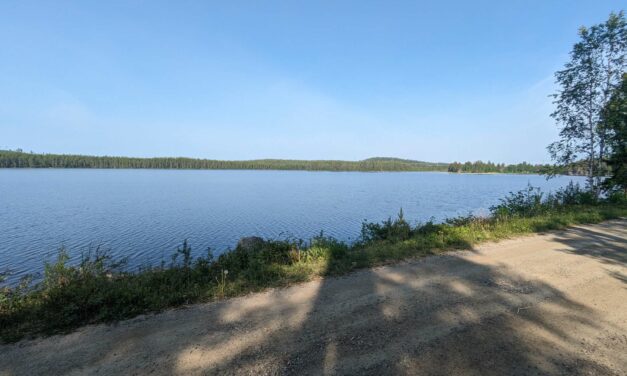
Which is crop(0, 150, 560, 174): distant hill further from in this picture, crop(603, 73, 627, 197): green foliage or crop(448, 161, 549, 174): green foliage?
crop(603, 73, 627, 197): green foliage

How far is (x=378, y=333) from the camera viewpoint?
13.3ft

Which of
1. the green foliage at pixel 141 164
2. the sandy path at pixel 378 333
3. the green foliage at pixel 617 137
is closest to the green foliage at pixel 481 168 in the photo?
the green foliage at pixel 141 164

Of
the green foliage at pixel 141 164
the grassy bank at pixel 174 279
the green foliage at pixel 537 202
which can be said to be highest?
the green foliage at pixel 141 164

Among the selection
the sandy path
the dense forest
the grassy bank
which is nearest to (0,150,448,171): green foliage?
the dense forest

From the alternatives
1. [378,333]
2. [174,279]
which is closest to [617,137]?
[378,333]

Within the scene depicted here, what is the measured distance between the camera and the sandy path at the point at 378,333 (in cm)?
343

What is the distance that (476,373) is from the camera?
3.29 m

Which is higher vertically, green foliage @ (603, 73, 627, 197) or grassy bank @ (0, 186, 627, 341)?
green foliage @ (603, 73, 627, 197)

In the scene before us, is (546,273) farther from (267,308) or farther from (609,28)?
(609,28)

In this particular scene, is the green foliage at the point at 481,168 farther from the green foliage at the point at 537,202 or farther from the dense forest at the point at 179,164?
the green foliage at the point at 537,202

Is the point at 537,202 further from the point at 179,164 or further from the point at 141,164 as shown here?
the point at 141,164

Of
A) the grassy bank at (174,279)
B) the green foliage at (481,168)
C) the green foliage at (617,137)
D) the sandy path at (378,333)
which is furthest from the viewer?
the green foliage at (481,168)

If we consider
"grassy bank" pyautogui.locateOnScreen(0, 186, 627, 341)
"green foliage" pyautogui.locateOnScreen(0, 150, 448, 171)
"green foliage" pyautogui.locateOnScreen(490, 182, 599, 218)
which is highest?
"green foliage" pyautogui.locateOnScreen(0, 150, 448, 171)

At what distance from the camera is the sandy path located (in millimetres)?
3434
